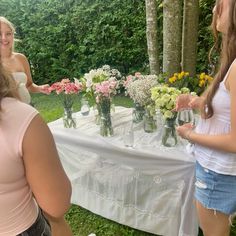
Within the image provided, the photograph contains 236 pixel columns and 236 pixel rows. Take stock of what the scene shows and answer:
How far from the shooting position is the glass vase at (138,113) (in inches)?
96.3

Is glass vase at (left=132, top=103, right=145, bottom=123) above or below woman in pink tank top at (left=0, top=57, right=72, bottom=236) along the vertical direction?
below

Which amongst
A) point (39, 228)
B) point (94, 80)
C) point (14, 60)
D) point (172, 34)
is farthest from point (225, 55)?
point (14, 60)

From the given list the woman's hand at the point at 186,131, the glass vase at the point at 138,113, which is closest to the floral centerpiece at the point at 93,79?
the glass vase at the point at 138,113

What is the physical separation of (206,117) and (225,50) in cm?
31

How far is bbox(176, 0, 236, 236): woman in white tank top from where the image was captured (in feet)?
4.33

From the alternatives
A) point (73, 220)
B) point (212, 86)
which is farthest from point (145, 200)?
point (212, 86)

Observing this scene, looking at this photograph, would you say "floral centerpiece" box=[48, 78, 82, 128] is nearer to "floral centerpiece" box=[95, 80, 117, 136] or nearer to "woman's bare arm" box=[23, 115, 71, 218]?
"floral centerpiece" box=[95, 80, 117, 136]

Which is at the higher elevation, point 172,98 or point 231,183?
point 172,98

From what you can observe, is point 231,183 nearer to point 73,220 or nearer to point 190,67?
point 73,220

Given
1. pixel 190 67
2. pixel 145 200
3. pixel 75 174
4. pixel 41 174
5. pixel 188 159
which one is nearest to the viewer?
pixel 41 174

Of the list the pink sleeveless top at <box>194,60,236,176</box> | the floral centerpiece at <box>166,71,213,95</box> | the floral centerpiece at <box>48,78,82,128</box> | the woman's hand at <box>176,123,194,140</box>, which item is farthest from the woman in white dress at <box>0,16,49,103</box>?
the pink sleeveless top at <box>194,60,236,176</box>

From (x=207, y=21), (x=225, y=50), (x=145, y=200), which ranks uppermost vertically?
(x=225, y=50)

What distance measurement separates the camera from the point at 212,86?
1421 millimetres

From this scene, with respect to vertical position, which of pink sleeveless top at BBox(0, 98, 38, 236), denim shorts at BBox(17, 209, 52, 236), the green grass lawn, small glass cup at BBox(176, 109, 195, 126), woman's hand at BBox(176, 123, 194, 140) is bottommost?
the green grass lawn
